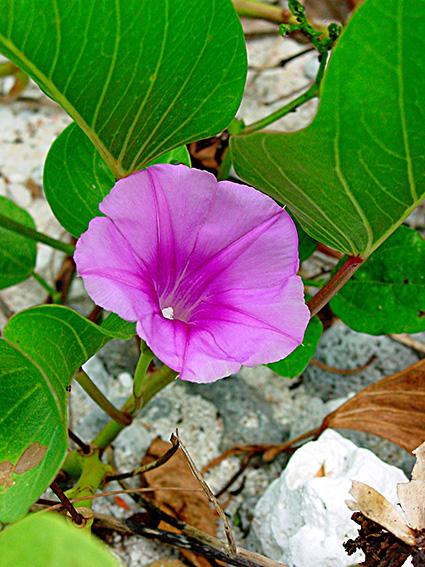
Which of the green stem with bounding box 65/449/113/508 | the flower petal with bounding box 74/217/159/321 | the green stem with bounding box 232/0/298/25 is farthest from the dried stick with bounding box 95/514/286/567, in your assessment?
the green stem with bounding box 232/0/298/25

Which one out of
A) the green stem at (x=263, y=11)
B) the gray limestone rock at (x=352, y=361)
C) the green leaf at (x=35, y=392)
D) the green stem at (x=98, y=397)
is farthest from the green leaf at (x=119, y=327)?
the green stem at (x=263, y=11)

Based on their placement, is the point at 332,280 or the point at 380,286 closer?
the point at 332,280

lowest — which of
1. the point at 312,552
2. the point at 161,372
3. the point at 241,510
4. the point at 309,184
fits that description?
the point at 241,510

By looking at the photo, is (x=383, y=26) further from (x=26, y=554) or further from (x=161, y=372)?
(x=161, y=372)

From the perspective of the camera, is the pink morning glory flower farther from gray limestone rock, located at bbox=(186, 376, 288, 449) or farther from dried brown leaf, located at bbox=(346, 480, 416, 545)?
gray limestone rock, located at bbox=(186, 376, 288, 449)

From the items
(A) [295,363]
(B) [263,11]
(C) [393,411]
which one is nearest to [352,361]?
(C) [393,411]

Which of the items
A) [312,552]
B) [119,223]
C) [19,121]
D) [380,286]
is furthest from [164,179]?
[19,121]

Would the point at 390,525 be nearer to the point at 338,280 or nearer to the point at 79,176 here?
the point at 338,280
